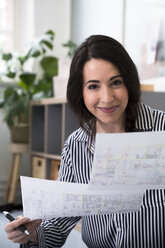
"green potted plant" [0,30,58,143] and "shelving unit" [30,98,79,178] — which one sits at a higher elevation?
"green potted plant" [0,30,58,143]

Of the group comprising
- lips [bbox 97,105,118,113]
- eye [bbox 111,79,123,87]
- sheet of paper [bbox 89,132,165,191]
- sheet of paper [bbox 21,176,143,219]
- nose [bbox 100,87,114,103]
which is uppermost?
eye [bbox 111,79,123,87]

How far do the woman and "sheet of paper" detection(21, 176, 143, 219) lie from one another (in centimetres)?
8

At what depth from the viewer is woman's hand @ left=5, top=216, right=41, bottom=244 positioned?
971 mm

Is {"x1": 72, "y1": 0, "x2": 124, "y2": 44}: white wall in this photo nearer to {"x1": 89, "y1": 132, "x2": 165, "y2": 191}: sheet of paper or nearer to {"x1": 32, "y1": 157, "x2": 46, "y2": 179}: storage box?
{"x1": 32, "y1": 157, "x2": 46, "y2": 179}: storage box

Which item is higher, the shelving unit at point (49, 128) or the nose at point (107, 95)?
→ the nose at point (107, 95)

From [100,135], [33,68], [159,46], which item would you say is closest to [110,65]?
[100,135]

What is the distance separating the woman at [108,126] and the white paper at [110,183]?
0.34 feet

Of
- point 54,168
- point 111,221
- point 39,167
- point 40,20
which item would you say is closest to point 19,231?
point 111,221

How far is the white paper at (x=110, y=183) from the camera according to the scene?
2.68ft

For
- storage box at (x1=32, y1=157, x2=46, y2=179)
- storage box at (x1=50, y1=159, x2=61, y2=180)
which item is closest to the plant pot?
storage box at (x1=32, y1=157, x2=46, y2=179)

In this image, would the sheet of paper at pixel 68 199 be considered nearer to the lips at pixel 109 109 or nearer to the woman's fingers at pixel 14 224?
the woman's fingers at pixel 14 224

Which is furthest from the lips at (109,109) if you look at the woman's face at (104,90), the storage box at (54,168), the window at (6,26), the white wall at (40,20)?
the window at (6,26)

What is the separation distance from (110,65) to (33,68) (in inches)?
112

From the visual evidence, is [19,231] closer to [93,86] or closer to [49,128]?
[93,86]
